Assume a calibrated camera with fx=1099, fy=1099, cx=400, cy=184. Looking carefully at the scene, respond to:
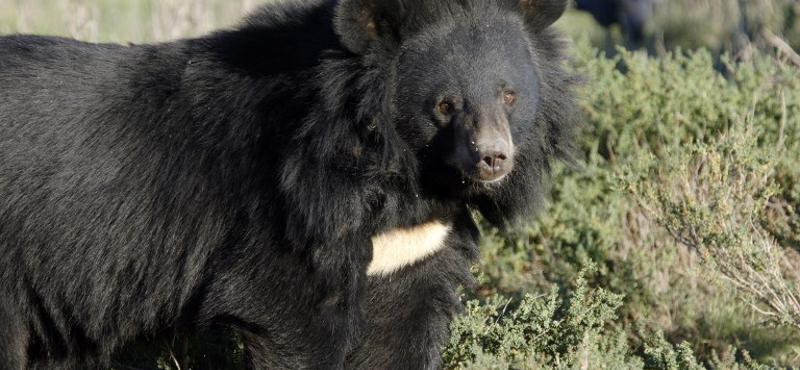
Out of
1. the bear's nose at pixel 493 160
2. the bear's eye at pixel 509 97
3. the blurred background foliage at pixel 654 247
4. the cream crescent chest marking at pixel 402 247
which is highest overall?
the bear's eye at pixel 509 97

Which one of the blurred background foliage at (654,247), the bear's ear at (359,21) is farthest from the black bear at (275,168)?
the blurred background foliage at (654,247)

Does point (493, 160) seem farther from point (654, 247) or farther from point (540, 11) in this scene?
point (654, 247)

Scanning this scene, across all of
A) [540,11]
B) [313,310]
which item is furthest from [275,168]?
[540,11]

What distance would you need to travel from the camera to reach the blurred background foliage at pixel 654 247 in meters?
5.04

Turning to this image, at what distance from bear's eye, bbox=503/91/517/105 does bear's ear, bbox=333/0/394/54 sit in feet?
1.76

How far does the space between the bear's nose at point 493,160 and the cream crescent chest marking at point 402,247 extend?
506 millimetres

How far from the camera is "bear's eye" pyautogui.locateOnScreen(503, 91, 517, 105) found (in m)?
4.18

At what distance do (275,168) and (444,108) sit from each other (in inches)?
26.8

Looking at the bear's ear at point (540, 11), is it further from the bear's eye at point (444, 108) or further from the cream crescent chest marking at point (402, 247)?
the cream crescent chest marking at point (402, 247)

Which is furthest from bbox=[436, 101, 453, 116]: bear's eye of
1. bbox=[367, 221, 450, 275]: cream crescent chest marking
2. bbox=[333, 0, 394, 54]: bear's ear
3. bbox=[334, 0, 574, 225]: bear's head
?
Result: bbox=[367, 221, 450, 275]: cream crescent chest marking

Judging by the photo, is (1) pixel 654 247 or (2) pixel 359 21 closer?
(2) pixel 359 21

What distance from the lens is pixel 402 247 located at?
4.46 m

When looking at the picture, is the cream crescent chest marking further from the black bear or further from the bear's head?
the bear's head

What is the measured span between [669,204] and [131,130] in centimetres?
257
